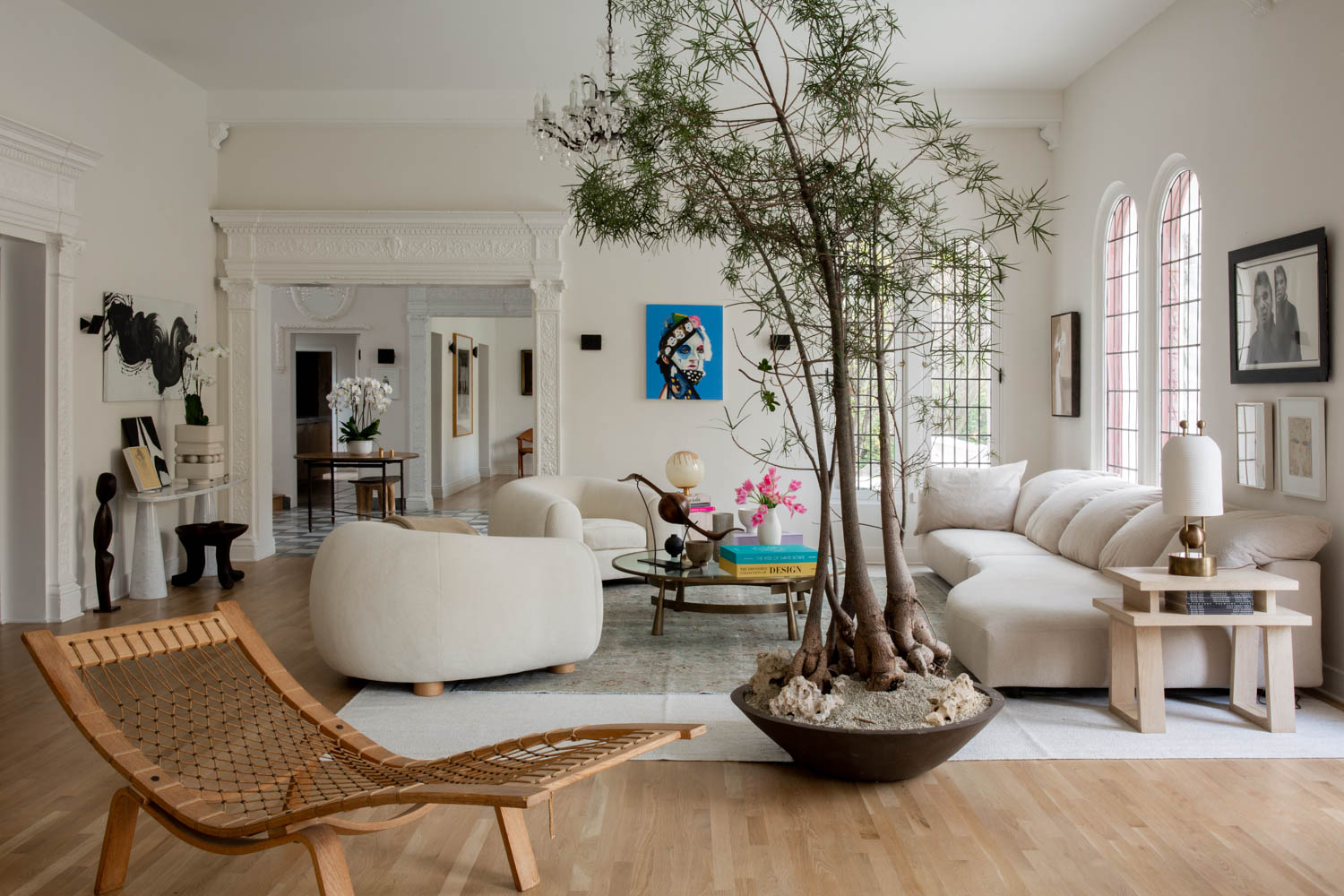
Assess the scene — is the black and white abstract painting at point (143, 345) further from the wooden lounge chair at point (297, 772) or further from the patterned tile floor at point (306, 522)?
the wooden lounge chair at point (297, 772)

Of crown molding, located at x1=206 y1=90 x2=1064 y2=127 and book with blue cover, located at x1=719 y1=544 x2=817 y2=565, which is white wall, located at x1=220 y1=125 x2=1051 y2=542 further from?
book with blue cover, located at x1=719 y1=544 x2=817 y2=565

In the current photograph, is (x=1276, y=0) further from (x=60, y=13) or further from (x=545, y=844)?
(x=60, y=13)

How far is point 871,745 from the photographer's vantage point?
10.8 ft

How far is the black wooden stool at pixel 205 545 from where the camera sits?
7168 mm

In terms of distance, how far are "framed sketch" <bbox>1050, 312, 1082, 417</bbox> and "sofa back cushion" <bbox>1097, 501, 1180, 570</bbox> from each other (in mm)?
2432

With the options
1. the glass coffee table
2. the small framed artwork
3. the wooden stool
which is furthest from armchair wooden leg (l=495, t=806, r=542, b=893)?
the wooden stool

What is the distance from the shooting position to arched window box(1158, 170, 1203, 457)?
5949 millimetres

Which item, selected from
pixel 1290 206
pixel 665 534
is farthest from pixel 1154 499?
pixel 665 534

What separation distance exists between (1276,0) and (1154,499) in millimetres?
2432

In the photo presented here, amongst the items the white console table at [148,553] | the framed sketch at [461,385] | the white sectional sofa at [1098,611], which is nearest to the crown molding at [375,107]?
the white console table at [148,553]

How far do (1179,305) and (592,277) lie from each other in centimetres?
414

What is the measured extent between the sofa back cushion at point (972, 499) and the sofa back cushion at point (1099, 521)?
3.90 feet

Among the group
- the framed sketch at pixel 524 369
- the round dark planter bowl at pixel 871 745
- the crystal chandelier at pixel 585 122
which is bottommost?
the round dark planter bowl at pixel 871 745

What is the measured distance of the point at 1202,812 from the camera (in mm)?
3209
